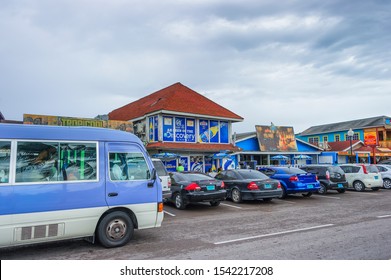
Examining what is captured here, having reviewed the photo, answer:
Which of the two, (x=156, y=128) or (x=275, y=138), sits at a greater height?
(x=156, y=128)

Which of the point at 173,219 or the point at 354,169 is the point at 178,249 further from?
the point at 354,169

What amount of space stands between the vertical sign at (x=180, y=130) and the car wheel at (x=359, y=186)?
1132 centimetres

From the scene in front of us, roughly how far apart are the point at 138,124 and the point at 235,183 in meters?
12.4

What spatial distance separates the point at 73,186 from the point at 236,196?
27.8 ft

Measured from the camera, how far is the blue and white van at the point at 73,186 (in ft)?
18.1

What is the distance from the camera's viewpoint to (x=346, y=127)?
155 ft

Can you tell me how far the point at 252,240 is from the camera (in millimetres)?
6719

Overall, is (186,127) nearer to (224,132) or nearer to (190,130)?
(190,130)

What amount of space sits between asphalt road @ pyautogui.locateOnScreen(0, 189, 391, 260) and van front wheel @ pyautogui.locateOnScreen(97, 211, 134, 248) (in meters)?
0.19

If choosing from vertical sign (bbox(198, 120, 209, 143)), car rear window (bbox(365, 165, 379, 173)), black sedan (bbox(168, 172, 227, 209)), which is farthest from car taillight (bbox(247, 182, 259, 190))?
vertical sign (bbox(198, 120, 209, 143))

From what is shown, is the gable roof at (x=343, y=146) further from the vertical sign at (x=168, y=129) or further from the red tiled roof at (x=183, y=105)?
the vertical sign at (x=168, y=129)

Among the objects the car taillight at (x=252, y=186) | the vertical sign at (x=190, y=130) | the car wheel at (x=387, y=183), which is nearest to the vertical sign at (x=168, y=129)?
the vertical sign at (x=190, y=130)

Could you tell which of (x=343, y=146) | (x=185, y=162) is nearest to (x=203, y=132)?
(x=185, y=162)
